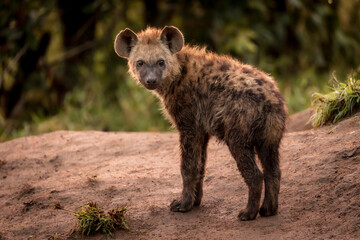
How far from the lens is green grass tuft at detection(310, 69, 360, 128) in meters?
5.20

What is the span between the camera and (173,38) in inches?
192

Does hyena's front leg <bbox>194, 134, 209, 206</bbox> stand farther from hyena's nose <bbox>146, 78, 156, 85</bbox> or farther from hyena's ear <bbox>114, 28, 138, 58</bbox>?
hyena's ear <bbox>114, 28, 138, 58</bbox>

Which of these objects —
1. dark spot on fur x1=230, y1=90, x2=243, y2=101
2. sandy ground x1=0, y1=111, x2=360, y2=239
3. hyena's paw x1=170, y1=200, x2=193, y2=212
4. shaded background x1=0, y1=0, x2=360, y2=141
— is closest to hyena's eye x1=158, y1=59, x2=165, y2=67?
dark spot on fur x1=230, y1=90, x2=243, y2=101

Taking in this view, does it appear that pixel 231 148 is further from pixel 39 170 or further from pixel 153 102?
pixel 153 102

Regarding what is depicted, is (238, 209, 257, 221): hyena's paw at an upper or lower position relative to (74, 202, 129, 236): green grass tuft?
upper

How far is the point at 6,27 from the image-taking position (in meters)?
8.98

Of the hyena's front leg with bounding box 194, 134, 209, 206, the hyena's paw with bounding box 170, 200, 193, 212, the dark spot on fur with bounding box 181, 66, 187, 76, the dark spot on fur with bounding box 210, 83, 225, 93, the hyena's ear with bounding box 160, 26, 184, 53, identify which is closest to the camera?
the dark spot on fur with bounding box 210, 83, 225, 93

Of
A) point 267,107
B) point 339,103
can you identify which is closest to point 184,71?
point 267,107

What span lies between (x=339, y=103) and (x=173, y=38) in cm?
180

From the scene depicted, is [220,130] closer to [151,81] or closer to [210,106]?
[210,106]

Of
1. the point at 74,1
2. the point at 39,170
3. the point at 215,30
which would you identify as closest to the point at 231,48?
the point at 215,30

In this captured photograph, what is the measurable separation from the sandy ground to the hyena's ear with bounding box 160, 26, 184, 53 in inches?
46.9

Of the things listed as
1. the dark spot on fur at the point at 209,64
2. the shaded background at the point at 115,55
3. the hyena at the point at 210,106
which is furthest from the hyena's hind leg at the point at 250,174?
the shaded background at the point at 115,55

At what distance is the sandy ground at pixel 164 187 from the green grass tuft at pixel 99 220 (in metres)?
0.06
